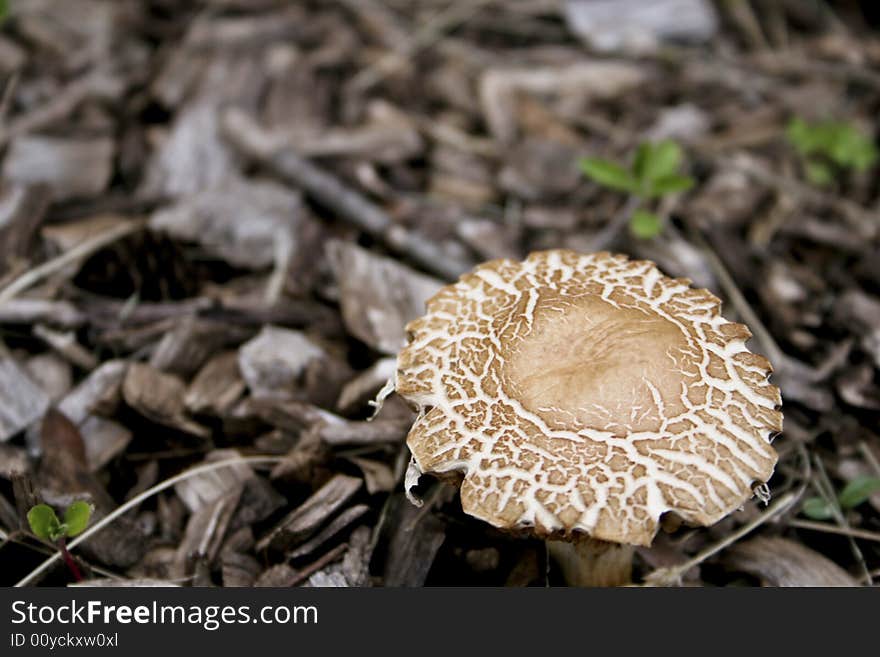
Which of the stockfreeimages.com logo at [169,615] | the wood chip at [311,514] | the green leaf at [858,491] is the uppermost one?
the stockfreeimages.com logo at [169,615]

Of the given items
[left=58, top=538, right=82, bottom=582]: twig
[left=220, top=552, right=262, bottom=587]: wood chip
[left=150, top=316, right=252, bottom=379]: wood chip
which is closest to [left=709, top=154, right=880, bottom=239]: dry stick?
[left=150, top=316, right=252, bottom=379]: wood chip

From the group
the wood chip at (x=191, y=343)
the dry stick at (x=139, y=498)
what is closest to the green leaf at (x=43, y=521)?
the dry stick at (x=139, y=498)

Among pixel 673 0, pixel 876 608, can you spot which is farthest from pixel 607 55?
pixel 876 608

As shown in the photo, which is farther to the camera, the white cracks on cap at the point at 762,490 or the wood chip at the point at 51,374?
the wood chip at the point at 51,374

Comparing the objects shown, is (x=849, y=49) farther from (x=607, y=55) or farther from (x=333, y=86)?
(x=333, y=86)

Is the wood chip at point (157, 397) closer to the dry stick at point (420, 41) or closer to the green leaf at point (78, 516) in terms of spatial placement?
the green leaf at point (78, 516)

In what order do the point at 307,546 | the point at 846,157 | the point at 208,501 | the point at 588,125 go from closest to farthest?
the point at 307,546 < the point at 208,501 < the point at 846,157 < the point at 588,125

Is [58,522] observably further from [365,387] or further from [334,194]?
[334,194]
